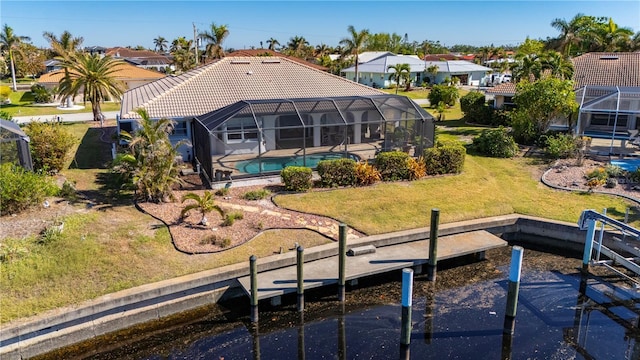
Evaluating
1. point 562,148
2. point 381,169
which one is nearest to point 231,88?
point 381,169

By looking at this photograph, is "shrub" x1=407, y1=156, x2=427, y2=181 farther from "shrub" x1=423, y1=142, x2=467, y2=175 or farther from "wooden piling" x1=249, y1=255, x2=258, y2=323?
"wooden piling" x1=249, y1=255, x2=258, y2=323

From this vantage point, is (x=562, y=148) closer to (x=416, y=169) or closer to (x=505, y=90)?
(x=416, y=169)

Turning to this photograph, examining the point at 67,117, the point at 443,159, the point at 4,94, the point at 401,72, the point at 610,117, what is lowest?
the point at 443,159

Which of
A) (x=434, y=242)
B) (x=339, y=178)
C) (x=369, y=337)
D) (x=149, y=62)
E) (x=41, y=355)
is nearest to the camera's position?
(x=41, y=355)

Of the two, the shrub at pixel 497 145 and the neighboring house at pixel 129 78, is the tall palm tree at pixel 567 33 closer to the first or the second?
the shrub at pixel 497 145

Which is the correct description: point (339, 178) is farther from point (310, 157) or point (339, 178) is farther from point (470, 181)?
point (470, 181)

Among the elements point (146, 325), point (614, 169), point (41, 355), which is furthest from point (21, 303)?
point (614, 169)

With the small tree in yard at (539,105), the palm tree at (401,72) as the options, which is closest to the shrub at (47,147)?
the small tree in yard at (539,105)
